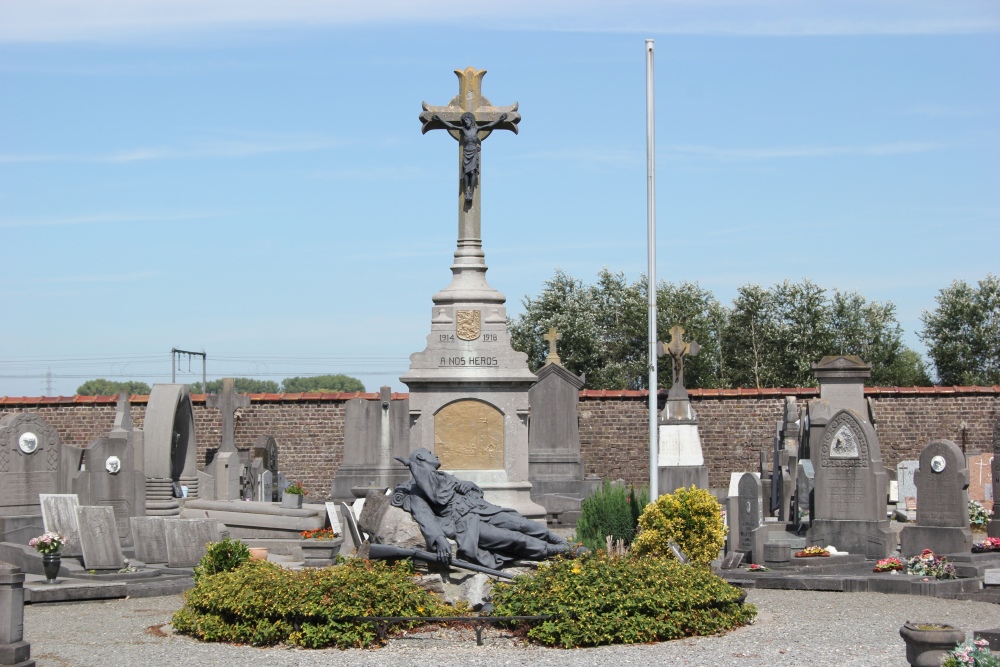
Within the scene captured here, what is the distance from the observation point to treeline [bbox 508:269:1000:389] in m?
40.0

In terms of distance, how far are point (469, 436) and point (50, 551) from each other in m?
4.52

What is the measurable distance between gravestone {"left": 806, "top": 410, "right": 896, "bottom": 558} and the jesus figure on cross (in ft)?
17.5

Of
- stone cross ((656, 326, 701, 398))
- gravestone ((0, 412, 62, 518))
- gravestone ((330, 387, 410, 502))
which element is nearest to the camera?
gravestone ((0, 412, 62, 518))

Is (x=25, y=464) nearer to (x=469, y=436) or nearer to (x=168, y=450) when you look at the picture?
(x=168, y=450)

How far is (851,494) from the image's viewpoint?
15344mm

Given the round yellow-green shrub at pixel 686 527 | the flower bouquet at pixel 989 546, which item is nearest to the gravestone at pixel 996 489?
the flower bouquet at pixel 989 546

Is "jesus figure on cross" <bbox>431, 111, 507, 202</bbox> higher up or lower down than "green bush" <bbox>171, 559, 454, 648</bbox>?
higher up

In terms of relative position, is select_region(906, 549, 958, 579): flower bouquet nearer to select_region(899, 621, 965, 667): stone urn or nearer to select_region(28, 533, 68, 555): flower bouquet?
select_region(899, 621, 965, 667): stone urn

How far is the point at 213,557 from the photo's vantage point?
36.6 ft

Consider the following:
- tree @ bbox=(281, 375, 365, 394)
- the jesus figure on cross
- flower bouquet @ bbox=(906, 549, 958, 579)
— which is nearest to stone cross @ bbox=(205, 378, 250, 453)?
the jesus figure on cross

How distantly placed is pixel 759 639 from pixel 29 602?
6.85 m

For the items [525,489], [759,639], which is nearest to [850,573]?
[525,489]

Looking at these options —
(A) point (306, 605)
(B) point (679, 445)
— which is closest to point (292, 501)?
(B) point (679, 445)

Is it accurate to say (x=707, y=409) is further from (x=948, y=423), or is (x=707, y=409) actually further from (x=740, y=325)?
(x=740, y=325)
